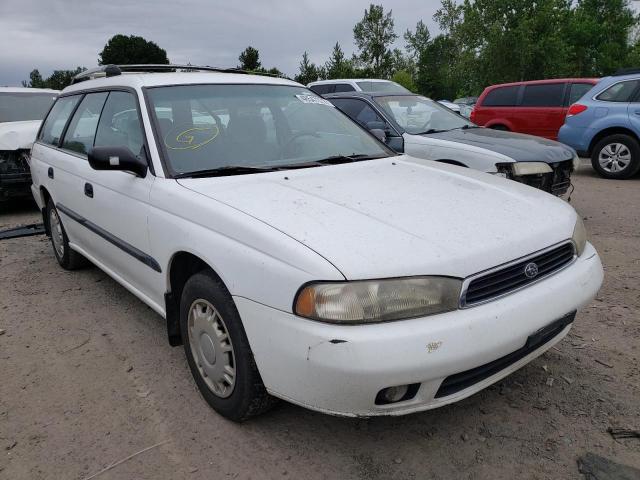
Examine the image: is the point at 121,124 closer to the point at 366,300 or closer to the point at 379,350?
the point at 366,300

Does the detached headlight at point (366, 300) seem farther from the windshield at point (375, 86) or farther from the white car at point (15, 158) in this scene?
the windshield at point (375, 86)

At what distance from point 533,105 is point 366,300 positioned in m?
10.2

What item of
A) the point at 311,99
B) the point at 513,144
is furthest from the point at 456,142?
the point at 311,99

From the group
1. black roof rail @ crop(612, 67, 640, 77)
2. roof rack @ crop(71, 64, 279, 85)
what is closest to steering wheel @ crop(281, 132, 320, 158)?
roof rack @ crop(71, 64, 279, 85)

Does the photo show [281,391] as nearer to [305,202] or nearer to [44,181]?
[305,202]

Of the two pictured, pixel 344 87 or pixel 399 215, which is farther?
pixel 344 87

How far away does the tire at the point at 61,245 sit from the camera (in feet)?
14.6

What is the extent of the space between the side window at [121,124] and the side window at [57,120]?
0.82 metres

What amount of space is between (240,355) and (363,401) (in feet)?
1.87

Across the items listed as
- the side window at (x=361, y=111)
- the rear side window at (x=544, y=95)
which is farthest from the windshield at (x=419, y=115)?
the rear side window at (x=544, y=95)

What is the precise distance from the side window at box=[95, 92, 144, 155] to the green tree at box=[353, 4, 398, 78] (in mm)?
51679

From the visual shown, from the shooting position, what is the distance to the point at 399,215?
2.22m

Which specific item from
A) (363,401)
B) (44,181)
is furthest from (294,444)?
(44,181)

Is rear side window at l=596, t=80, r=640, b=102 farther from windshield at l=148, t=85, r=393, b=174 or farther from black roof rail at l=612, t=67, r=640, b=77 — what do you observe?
windshield at l=148, t=85, r=393, b=174
